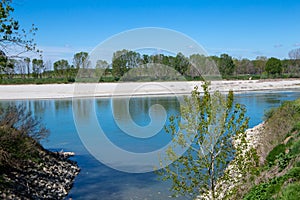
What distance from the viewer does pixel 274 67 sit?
284 feet

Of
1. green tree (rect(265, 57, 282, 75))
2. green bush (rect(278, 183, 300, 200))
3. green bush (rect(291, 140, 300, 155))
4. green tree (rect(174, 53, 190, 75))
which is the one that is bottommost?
green bush (rect(278, 183, 300, 200))

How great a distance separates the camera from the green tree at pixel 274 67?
3406 inches

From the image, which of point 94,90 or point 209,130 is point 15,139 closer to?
point 209,130

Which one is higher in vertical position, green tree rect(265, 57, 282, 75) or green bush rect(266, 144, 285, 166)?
green tree rect(265, 57, 282, 75)

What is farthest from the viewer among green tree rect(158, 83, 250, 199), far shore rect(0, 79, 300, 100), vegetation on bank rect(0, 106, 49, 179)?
far shore rect(0, 79, 300, 100)

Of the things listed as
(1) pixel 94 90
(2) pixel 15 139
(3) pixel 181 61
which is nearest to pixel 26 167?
(2) pixel 15 139

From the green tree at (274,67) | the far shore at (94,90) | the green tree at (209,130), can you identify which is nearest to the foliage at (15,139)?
the green tree at (209,130)

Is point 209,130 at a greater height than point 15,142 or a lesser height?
greater

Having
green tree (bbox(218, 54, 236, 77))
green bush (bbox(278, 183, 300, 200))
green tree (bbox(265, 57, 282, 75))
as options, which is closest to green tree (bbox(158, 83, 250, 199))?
green bush (bbox(278, 183, 300, 200))

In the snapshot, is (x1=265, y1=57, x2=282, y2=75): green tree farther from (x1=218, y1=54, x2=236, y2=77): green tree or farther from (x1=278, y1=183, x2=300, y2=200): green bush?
(x1=278, y1=183, x2=300, y2=200): green bush

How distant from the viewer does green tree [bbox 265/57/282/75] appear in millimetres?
86500

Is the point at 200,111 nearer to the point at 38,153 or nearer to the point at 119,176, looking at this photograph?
the point at 119,176

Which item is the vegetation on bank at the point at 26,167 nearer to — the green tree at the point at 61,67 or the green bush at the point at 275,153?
the green bush at the point at 275,153

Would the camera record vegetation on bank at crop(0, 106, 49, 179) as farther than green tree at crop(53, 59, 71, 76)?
No
